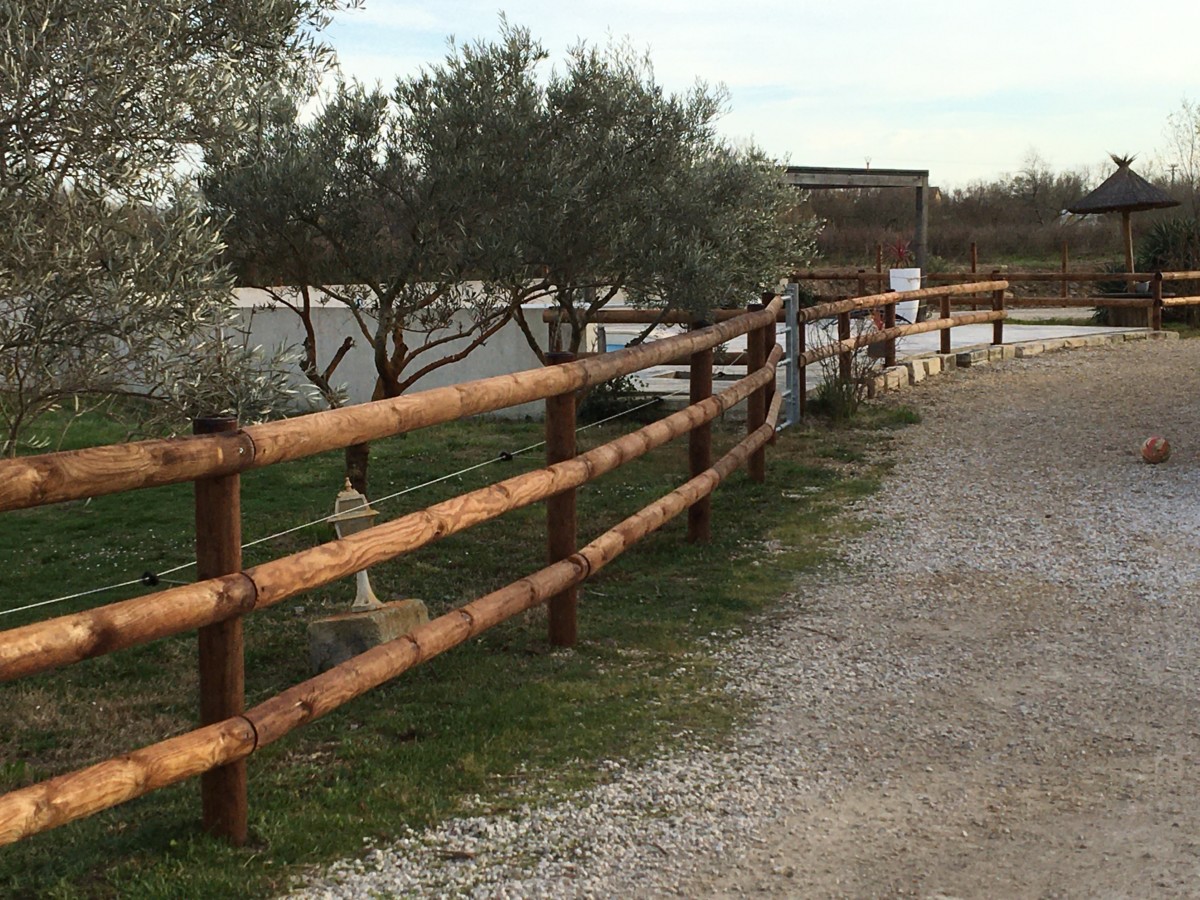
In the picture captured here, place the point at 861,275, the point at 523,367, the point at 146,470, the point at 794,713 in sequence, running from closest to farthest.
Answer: the point at 146,470
the point at 794,713
the point at 523,367
the point at 861,275

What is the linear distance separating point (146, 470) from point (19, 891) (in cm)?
115

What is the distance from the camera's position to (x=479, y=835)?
3.65 m

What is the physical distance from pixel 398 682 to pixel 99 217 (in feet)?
6.77

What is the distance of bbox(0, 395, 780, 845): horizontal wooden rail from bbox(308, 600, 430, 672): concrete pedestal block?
78 centimetres

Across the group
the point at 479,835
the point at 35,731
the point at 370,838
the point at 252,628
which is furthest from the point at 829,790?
the point at 252,628

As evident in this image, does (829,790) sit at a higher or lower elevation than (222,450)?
lower

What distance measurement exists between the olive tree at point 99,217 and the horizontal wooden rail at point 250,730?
1.13m

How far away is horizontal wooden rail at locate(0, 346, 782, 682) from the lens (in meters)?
2.92

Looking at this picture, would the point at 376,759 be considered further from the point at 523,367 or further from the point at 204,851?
the point at 523,367

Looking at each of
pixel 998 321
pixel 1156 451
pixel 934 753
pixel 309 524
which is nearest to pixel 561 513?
pixel 309 524

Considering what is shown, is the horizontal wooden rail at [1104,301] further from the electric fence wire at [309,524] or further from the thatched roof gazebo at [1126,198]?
the electric fence wire at [309,524]

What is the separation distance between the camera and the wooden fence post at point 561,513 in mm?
5328

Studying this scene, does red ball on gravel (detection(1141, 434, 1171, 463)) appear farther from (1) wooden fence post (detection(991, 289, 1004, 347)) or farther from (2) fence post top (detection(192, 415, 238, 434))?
(1) wooden fence post (detection(991, 289, 1004, 347))

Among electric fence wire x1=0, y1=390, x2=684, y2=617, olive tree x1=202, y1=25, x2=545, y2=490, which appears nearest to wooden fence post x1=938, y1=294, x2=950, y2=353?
electric fence wire x1=0, y1=390, x2=684, y2=617
